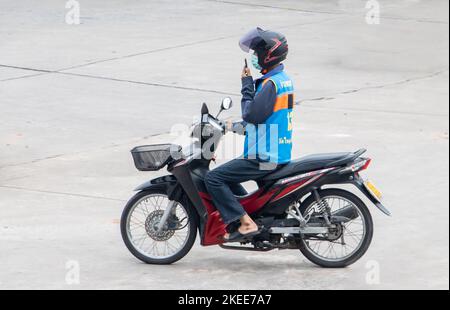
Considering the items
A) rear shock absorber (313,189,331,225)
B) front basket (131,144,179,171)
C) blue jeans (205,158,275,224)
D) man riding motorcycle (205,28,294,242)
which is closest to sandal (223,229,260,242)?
man riding motorcycle (205,28,294,242)

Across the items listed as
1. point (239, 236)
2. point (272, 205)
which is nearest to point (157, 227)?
point (239, 236)

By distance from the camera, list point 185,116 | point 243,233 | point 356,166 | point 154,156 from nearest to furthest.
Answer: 1. point 356,166
2. point 243,233
3. point 154,156
4. point 185,116

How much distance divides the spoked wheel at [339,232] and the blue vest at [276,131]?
49 centimetres

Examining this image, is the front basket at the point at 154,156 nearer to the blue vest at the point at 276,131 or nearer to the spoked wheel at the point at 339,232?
the blue vest at the point at 276,131

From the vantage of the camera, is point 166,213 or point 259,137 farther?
point 166,213

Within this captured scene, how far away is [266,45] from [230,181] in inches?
43.2

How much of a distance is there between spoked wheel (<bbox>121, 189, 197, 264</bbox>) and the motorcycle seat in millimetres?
797

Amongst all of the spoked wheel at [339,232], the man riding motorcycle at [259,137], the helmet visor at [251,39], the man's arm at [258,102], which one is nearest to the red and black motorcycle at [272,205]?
the spoked wheel at [339,232]

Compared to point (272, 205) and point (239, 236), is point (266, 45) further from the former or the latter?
point (239, 236)

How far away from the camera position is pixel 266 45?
869cm

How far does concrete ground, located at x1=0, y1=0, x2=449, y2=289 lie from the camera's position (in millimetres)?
8898

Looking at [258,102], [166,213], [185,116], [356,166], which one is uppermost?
[258,102]
